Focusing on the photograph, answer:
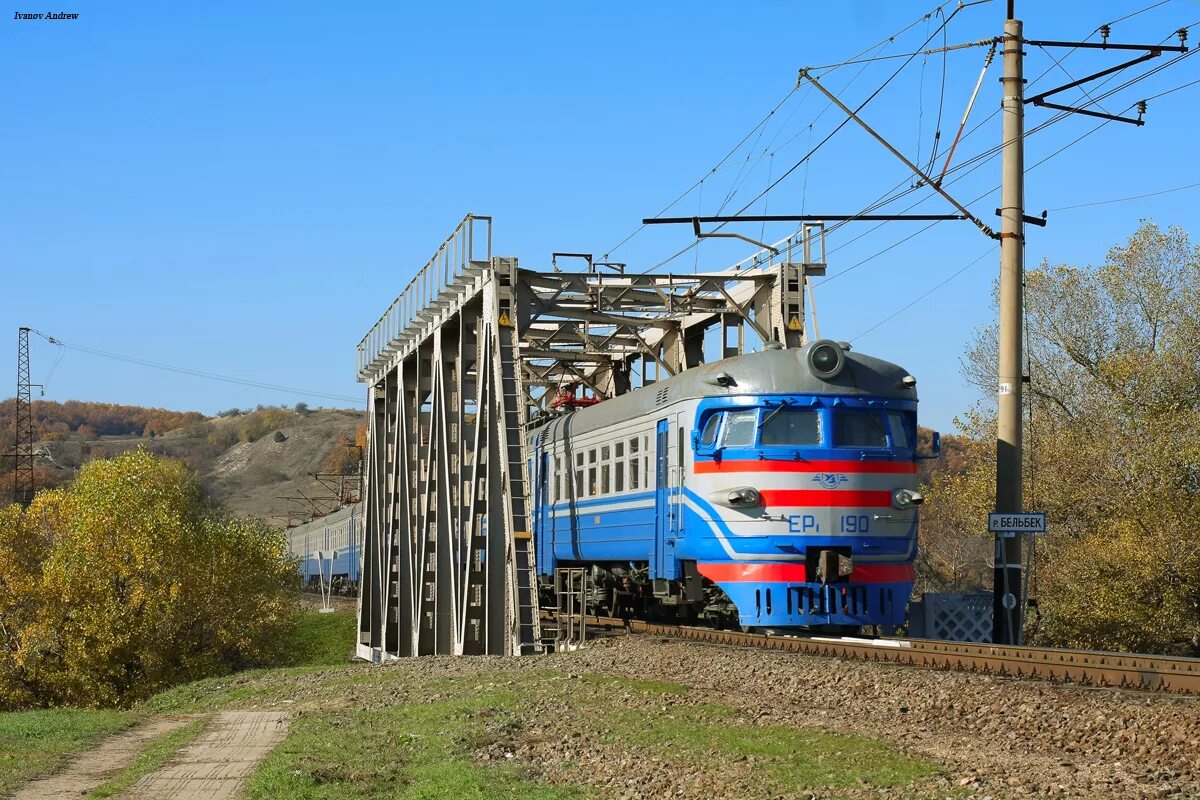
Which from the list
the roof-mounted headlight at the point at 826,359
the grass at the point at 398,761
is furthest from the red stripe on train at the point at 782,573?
the grass at the point at 398,761

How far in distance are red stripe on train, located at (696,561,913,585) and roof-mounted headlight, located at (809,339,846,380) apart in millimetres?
2658

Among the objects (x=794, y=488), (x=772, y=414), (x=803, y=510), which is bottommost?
(x=803, y=510)

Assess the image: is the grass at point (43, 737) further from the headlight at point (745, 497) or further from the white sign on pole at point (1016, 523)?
the white sign on pole at point (1016, 523)

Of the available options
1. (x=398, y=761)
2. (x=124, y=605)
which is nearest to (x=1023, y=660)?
(x=398, y=761)

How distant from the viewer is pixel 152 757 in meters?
13.4

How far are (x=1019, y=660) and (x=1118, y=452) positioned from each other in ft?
66.4

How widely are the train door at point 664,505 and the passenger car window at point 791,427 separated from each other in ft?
5.46

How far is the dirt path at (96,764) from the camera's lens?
39.1ft

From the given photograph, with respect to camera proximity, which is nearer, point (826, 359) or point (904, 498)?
point (904, 498)

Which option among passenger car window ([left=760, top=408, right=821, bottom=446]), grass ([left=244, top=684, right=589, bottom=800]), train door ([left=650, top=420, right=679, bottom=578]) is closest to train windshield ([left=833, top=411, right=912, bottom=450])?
passenger car window ([left=760, top=408, right=821, bottom=446])

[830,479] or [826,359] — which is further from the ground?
[826,359]

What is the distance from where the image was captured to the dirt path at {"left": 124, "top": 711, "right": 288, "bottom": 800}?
1102cm

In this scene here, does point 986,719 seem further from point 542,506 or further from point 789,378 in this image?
point 542,506

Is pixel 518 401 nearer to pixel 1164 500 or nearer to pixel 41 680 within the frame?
pixel 1164 500
